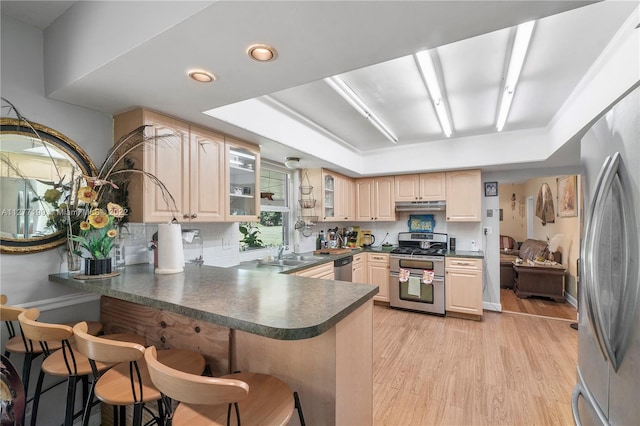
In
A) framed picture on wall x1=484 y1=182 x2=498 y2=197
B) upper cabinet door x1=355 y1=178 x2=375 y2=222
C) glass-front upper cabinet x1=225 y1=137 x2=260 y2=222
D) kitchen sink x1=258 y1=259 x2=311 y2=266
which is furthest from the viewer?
upper cabinet door x1=355 y1=178 x2=375 y2=222

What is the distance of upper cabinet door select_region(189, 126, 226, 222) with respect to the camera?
2146 millimetres

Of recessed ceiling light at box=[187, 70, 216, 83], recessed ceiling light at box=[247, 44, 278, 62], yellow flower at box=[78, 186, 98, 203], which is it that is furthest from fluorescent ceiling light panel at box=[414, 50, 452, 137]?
yellow flower at box=[78, 186, 98, 203]

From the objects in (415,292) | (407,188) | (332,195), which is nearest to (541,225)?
(407,188)

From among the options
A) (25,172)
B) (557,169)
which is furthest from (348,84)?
(557,169)

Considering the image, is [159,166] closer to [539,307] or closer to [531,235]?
[539,307]

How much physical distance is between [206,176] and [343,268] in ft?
7.55

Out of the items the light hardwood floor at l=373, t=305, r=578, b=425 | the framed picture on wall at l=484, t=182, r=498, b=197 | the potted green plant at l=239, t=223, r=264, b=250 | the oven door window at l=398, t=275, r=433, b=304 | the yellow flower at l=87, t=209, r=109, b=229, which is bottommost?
the light hardwood floor at l=373, t=305, r=578, b=425

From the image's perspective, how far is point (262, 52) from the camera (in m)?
1.26

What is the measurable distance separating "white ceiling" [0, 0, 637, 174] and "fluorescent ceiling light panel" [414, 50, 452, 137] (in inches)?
3.1

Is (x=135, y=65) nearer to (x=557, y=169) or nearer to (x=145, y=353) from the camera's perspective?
(x=145, y=353)

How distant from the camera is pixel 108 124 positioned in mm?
1981

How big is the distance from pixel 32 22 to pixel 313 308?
2.28 meters

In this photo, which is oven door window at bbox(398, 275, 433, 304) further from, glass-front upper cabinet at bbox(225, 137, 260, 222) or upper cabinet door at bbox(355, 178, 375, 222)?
glass-front upper cabinet at bbox(225, 137, 260, 222)

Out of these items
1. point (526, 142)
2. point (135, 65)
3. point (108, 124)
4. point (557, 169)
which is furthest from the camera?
point (557, 169)
